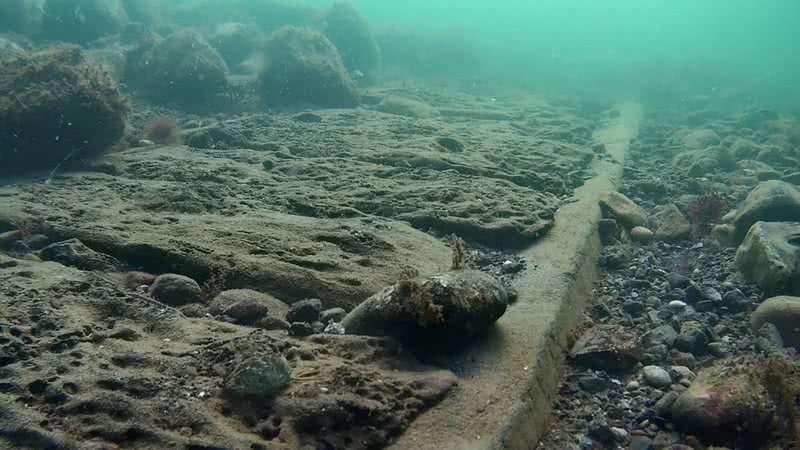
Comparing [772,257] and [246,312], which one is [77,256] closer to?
[246,312]

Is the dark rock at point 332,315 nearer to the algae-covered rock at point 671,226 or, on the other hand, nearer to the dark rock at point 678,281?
the dark rock at point 678,281

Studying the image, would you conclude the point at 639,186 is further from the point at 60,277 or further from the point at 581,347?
the point at 60,277

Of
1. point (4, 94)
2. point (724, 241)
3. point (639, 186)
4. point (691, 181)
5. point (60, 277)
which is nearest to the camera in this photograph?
point (60, 277)

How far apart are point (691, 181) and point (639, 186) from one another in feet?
7.05

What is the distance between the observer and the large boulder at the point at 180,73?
17.6m

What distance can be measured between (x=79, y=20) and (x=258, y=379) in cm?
2709

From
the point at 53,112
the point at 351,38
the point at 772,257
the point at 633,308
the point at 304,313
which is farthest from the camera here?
the point at 351,38

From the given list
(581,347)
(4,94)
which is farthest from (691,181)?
(4,94)

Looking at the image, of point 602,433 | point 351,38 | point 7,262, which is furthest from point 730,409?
point 351,38

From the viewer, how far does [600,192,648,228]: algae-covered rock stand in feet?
29.6

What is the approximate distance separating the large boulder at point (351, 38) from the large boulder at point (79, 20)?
11335 mm

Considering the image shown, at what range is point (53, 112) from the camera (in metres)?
9.19

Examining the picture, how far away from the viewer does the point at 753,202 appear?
8633mm

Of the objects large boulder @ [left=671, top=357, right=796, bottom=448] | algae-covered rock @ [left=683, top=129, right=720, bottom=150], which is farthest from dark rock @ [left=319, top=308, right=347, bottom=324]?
algae-covered rock @ [left=683, top=129, right=720, bottom=150]
